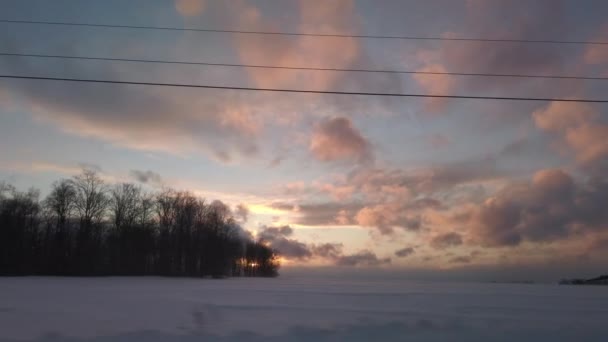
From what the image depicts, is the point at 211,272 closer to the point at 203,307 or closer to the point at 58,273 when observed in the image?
the point at 58,273

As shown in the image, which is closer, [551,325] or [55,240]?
[551,325]

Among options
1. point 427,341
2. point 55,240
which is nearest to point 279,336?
point 427,341

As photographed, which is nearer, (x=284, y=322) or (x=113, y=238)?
(x=284, y=322)

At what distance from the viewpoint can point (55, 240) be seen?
57625mm

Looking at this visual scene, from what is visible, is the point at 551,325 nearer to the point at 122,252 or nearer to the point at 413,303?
the point at 413,303

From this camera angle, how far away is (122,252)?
62406 mm

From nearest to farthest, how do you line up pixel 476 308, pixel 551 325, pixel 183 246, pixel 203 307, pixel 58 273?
pixel 551 325
pixel 203 307
pixel 476 308
pixel 58 273
pixel 183 246

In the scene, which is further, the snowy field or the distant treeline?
the distant treeline

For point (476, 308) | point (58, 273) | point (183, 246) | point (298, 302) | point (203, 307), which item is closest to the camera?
point (203, 307)

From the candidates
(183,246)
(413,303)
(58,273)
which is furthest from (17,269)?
(413,303)

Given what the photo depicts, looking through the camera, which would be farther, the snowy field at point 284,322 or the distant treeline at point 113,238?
the distant treeline at point 113,238

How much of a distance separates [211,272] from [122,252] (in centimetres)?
1385

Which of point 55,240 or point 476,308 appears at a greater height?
point 55,240

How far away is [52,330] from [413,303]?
41.8ft
